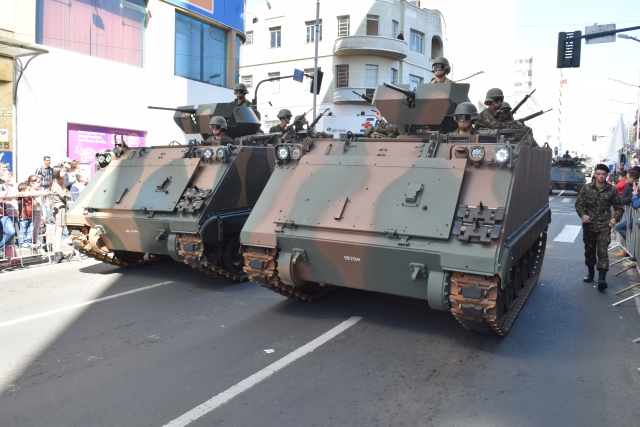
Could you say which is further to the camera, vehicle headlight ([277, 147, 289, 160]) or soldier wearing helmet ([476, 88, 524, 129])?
soldier wearing helmet ([476, 88, 524, 129])

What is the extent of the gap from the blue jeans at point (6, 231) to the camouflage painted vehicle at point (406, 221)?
5.19 metres

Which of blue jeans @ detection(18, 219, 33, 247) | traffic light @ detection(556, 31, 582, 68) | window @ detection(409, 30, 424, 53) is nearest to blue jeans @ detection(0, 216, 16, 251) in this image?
blue jeans @ detection(18, 219, 33, 247)

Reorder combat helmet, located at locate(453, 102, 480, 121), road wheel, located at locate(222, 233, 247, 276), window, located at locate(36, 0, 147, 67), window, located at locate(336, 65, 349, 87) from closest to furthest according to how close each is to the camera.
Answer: combat helmet, located at locate(453, 102, 480, 121) < road wheel, located at locate(222, 233, 247, 276) < window, located at locate(36, 0, 147, 67) < window, located at locate(336, 65, 349, 87)

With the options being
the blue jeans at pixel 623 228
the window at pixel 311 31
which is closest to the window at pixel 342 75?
the window at pixel 311 31

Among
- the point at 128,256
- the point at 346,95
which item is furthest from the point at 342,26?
the point at 128,256

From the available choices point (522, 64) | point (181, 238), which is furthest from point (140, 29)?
point (522, 64)

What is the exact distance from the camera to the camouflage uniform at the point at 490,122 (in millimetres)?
8461

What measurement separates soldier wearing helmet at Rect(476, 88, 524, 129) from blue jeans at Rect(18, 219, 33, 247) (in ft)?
24.8

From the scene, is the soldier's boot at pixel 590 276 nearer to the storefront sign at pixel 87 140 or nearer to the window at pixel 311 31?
the storefront sign at pixel 87 140

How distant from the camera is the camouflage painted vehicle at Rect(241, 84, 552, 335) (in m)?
4.95

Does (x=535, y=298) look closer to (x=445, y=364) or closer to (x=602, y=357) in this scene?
(x=602, y=357)

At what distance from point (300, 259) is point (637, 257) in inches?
207

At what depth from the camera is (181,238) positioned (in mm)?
7324

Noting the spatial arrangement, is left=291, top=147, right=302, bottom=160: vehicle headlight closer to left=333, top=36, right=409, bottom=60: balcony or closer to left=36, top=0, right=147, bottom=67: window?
left=36, top=0, right=147, bottom=67: window
